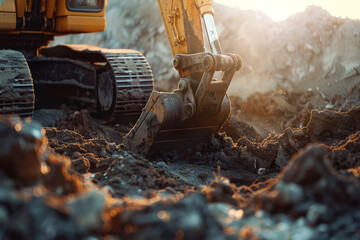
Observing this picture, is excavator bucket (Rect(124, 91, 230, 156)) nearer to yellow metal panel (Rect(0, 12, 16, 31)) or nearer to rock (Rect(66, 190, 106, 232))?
yellow metal panel (Rect(0, 12, 16, 31))

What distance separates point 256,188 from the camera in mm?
2834

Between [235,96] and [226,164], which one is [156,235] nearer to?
[226,164]

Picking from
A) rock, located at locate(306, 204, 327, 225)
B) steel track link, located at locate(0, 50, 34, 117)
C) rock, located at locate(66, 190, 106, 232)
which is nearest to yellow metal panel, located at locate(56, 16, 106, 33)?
steel track link, located at locate(0, 50, 34, 117)

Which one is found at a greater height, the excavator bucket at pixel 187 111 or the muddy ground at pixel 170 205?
the muddy ground at pixel 170 205

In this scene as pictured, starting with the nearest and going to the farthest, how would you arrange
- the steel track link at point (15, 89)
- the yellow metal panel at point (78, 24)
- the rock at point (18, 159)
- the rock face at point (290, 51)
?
the rock at point (18, 159) < the steel track link at point (15, 89) < the yellow metal panel at point (78, 24) < the rock face at point (290, 51)

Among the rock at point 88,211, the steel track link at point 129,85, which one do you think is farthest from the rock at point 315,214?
the steel track link at point 129,85

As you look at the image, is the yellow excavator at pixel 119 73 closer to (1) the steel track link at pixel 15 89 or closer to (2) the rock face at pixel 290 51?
(1) the steel track link at pixel 15 89

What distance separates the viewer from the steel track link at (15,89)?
5.40 meters

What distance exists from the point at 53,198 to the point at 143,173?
160 centimetres

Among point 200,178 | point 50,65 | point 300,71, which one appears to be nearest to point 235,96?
point 300,71

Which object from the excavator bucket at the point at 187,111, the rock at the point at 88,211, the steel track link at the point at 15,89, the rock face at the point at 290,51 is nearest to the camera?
the rock at the point at 88,211

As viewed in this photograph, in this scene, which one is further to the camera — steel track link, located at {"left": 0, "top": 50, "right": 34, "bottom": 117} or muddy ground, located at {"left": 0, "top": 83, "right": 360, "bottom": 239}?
steel track link, located at {"left": 0, "top": 50, "right": 34, "bottom": 117}

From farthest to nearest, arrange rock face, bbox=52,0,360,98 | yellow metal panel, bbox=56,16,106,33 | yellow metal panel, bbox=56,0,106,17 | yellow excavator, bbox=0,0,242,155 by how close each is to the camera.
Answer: rock face, bbox=52,0,360,98, yellow metal panel, bbox=56,16,106,33, yellow metal panel, bbox=56,0,106,17, yellow excavator, bbox=0,0,242,155

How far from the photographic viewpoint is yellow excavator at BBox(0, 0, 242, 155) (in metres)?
4.68
